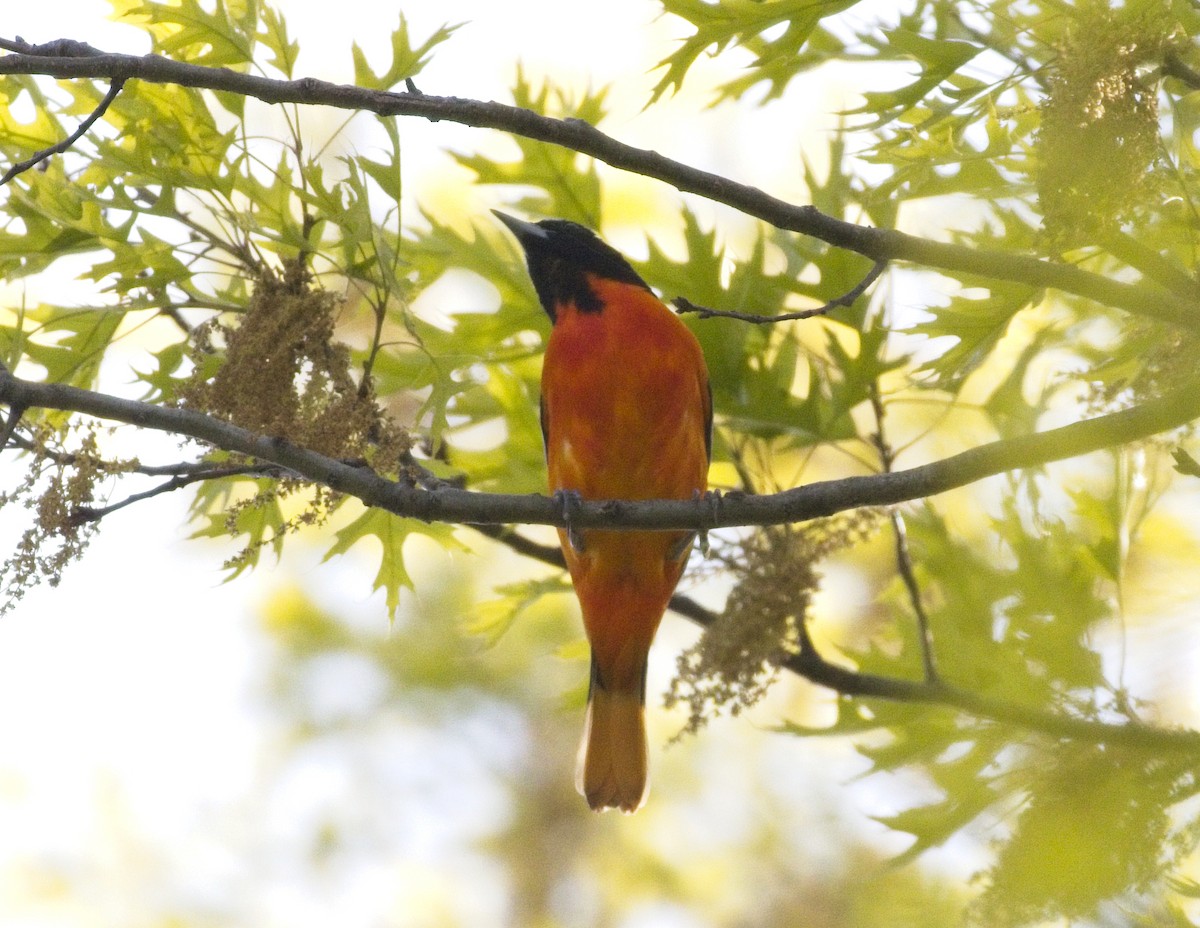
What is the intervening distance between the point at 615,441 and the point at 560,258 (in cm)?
91

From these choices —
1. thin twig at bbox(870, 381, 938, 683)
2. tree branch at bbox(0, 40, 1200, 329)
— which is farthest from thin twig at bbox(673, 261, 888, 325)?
thin twig at bbox(870, 381, 938, 683)

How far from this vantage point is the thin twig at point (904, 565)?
4.09m

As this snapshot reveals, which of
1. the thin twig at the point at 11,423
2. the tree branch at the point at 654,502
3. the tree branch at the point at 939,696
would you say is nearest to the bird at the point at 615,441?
the tree branch at the point at 939,696

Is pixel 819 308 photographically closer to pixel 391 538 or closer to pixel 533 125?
pixel 533 125

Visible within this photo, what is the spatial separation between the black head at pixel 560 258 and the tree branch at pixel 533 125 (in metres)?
2.11

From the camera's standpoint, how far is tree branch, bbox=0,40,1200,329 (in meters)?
2.78

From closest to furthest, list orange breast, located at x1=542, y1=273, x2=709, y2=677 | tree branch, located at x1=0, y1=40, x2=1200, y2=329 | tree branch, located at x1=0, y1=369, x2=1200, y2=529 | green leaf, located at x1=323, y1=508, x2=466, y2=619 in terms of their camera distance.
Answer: tree branch, located at x1=0, y1=369, x2=1200, y2=529 → tree branch, located at x1=0, y1=40, x2=1200, y2=329 → green leaf, located at x1=323, y1=508, x2=466, y2=619 → orange breast, located at x1=542, y1=273, x2=709, y2=677

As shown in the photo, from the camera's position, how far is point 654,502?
3.33 m

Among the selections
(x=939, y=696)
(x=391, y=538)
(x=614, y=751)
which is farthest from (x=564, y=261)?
(x=939, y=696)

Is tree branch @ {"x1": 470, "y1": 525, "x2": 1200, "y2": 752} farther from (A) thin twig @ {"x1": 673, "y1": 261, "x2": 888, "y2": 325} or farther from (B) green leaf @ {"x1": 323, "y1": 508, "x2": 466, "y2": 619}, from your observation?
(A) thin twig @ {"x1": 673, "y1": 261, "x2": 888, "y2": 325}

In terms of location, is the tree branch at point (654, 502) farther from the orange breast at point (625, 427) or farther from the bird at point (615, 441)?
the orange breast at point (625, 427)

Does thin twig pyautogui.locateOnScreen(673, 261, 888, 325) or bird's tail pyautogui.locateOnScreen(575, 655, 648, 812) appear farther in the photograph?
bird's tail pyautogui.locateOnScreen(575, 655, 648, 812)

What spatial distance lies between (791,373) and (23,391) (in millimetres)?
2573

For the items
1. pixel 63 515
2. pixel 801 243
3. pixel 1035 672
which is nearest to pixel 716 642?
pixel 1035 672
